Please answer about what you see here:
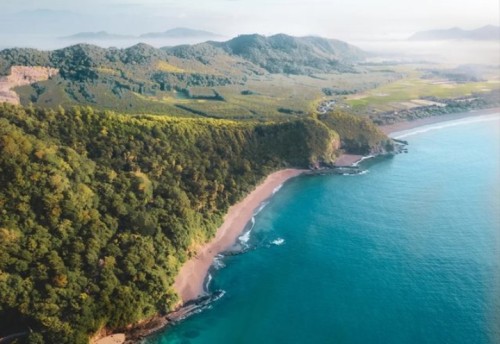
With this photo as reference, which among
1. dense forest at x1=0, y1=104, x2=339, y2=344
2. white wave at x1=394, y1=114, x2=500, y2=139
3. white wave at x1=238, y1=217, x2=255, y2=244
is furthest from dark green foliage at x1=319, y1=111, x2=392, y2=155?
white wave at x1=238, y1=217, x2=255, y2=244

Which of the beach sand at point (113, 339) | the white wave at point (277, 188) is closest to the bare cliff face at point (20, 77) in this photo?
the white wave at point (277, 188)

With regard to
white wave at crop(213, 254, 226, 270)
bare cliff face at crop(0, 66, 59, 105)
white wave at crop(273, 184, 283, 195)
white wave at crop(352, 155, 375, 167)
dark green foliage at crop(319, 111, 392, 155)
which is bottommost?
white wave at crop(213, 254, 226, 270)

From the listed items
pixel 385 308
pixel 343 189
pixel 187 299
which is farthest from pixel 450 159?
pixel 187 299

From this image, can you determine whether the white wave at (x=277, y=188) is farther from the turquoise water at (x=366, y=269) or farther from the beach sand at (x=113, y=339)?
the beach sand at (x=113, y=339)

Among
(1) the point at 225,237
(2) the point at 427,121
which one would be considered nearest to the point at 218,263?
(1) the point at 225,237

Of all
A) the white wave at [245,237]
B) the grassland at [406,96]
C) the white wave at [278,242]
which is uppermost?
the grassland at [406,96]

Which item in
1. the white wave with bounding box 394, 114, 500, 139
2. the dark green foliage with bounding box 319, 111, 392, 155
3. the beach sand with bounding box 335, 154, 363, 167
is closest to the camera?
the beach sand with bounding box 335, 154, 363, 167

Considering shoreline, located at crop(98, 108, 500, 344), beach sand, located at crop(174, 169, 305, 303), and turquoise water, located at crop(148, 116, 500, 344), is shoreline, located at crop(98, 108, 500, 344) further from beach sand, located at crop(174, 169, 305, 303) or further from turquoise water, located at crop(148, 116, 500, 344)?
turquoise water, located at crop(148, 116, 500, 344)
